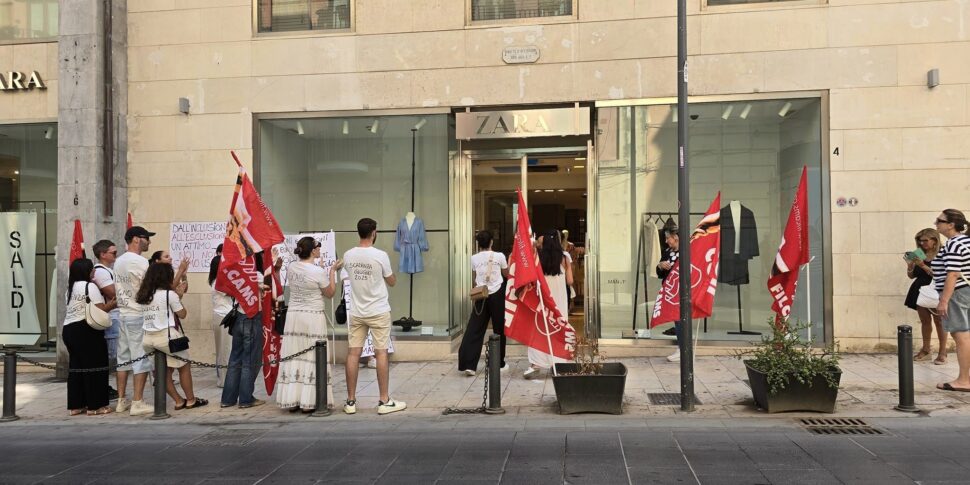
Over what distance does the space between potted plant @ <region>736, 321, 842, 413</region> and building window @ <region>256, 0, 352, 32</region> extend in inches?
311

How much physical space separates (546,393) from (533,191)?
4.42 metres

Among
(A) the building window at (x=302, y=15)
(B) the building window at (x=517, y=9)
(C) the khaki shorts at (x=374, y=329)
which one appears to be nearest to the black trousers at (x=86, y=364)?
(C) the khaki shorts at (x=374, y=329)

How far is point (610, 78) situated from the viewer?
1018 cm

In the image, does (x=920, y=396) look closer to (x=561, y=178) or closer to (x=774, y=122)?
(x=774, y=122)

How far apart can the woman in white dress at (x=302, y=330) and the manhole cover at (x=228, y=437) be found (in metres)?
0.62

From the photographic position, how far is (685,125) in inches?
278

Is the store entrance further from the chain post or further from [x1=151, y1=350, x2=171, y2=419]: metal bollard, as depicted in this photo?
[x1=151, y1=350, x2=171, y2=419]: metal bollard

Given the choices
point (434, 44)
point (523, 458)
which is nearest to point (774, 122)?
point (434, 44)

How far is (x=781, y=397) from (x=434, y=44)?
6.98 m

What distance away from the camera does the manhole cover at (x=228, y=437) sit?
6.46 metres

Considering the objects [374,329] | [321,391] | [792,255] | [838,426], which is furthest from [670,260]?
[321,391]

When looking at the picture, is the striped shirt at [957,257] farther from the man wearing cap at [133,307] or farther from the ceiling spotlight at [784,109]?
the man wearing cap at [133,307]

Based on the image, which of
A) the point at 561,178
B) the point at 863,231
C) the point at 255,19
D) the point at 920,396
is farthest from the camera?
the point at 561,178

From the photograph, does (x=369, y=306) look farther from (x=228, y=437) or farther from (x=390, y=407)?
(x=228, y=437)
